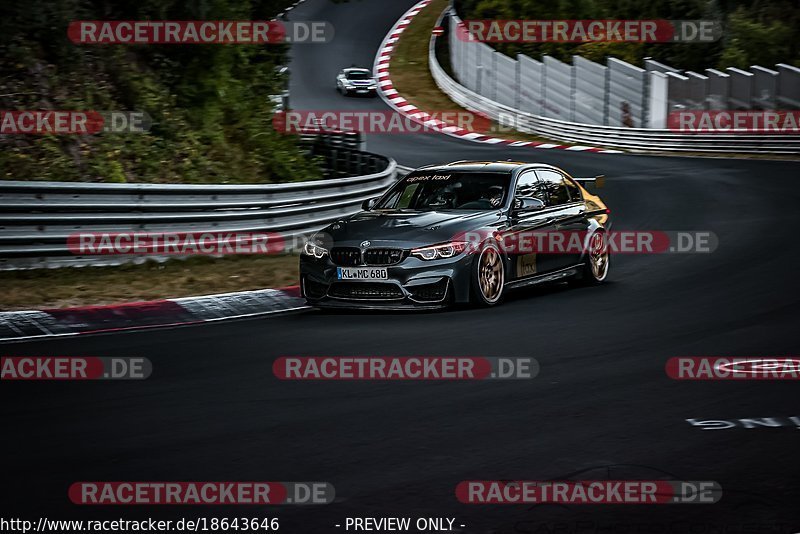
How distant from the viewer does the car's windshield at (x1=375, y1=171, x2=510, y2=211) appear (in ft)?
42.0

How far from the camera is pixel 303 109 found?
159 ft

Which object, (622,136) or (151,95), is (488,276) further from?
(622,136)

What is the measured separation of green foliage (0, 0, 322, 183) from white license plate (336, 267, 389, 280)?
19.1 feet

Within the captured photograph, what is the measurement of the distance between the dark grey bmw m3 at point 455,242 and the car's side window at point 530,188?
1cm

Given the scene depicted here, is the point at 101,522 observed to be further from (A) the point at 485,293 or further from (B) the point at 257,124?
(B) the point at 257,124

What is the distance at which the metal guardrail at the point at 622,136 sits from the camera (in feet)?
116

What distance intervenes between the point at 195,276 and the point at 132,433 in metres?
7.40

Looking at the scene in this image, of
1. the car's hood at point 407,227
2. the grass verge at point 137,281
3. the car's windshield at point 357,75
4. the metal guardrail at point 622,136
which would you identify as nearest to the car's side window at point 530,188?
the car's hood at point 407,227

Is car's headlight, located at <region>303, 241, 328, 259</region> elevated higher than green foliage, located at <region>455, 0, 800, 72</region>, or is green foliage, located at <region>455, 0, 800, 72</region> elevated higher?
green foliage, located at <region>455, 0, 800, 72</region>

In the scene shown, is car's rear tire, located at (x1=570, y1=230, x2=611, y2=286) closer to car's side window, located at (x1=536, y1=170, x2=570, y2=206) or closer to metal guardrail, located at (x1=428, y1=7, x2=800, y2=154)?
car's side window, located at (x1=536, y1=170, x2=570, y2=206)

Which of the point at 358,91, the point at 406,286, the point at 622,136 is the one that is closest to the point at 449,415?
the point at 406,286

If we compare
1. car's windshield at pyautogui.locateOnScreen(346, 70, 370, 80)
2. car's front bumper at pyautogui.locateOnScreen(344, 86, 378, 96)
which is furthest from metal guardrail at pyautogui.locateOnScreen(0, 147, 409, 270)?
car's windshield at pyautogui.locateOnScreen(346, 70, 370, 80)

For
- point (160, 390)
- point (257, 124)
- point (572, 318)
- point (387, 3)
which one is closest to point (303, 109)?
point (387, 3)

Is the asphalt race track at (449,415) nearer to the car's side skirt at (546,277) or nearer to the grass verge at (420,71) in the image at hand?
the car's side skirt at (546,277)
